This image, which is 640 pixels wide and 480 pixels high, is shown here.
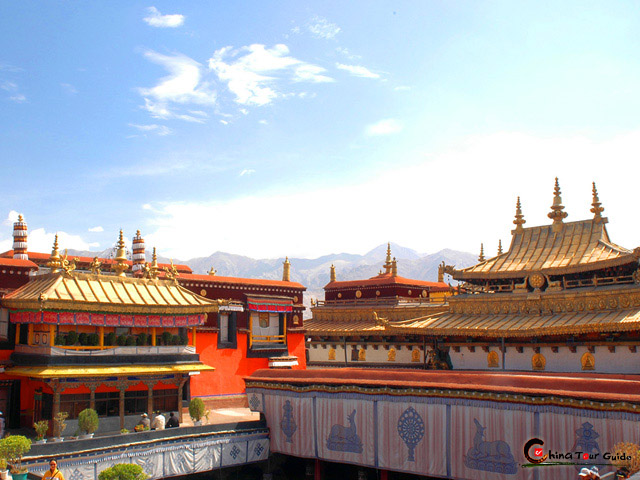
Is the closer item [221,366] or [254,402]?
[254,402]

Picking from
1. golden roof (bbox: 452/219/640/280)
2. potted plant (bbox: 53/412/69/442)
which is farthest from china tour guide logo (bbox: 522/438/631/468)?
potted plant (bbox: 53/412/69/442)

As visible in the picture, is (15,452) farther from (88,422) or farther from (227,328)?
(227,328)

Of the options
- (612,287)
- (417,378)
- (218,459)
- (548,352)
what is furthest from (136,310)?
(612,287)

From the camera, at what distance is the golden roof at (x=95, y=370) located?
20000 millimetres

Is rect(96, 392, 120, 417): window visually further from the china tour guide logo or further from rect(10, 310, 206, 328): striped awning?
the china tour guide logo

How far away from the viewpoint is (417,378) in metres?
20.0

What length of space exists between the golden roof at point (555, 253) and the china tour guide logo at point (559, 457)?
960cm

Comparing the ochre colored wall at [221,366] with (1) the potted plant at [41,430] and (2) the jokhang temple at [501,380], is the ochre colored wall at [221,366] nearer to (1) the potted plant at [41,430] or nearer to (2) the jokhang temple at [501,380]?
(2) the jokhang temple at [501,380]

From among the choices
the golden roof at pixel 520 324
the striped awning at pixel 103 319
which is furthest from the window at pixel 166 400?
the golden roof at pixel 520 324

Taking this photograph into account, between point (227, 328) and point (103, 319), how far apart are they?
26.0 ft

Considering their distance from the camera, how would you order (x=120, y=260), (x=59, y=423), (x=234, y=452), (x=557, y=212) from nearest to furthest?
(x=59, y=423)
(x=234, y=452)
(x=120, y=260)
(x=557, y=212)

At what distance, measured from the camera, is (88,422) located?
1984cm

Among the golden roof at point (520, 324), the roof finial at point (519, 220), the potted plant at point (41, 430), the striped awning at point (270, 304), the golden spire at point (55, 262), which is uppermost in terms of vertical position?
the roof finial at point (519, 220)

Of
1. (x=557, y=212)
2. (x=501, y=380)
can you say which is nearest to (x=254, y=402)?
(x=501, y=380)
